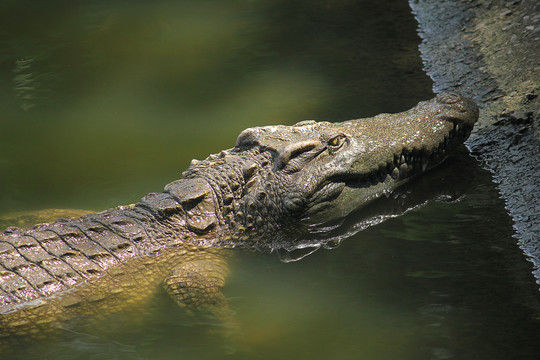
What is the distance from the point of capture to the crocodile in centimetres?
356

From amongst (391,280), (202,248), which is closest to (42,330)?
(202,248)

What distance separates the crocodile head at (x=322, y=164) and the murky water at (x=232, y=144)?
7.2 inches

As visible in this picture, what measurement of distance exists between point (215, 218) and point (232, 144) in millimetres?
1197

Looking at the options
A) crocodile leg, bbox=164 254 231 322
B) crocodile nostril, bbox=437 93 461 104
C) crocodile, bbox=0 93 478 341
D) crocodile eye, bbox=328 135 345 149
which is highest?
crocodile nostril, bbox=437 93 461 104

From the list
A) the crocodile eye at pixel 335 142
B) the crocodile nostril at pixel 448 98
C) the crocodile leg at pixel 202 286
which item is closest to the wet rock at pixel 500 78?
the crocodile nostril at pixel 448 98

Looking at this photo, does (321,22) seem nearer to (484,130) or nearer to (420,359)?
(484,130)

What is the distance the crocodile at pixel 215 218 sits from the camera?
3.56 metres

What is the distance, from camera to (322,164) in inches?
161

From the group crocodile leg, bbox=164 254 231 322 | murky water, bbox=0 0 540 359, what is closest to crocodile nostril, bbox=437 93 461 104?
murky water, bbox=0 0 540 359

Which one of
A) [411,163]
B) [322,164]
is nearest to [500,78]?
[411,163]

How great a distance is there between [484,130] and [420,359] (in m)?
2.36

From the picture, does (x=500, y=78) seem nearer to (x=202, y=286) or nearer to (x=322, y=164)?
(x=322, y=164)

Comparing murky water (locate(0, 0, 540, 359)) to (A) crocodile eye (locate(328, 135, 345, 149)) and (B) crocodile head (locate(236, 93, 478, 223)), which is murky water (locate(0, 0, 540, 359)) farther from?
(A) crocodile eye (locate(328, 135, 345, 149))

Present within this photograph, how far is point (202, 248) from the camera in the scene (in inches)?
156
